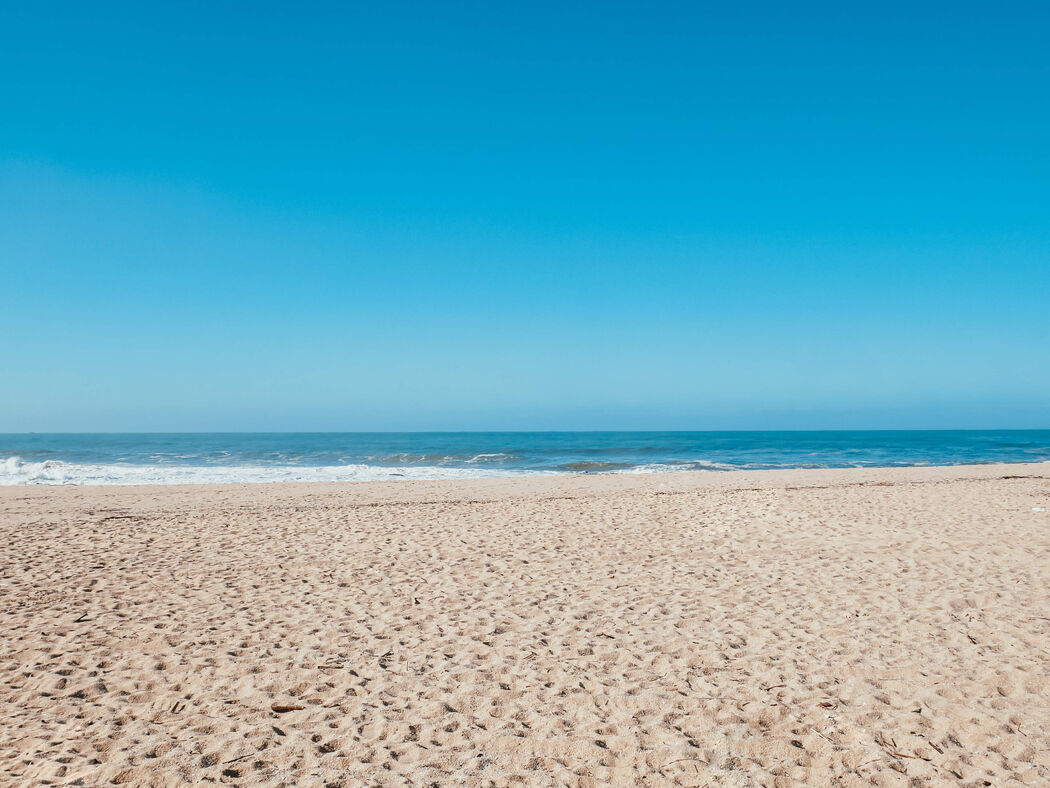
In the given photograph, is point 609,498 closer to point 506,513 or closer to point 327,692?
point 506,513

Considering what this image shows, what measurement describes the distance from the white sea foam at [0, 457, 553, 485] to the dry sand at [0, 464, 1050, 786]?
17.4 metres

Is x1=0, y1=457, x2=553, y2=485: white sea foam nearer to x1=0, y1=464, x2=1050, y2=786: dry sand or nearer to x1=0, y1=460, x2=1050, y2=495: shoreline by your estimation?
x1=0, y1=460, x2=1050, y2=495: shoreline

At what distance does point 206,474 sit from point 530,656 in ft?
97.3

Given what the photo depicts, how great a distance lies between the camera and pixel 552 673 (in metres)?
5.34

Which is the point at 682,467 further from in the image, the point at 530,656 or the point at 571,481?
the point at 530,656

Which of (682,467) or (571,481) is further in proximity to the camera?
(682,467)

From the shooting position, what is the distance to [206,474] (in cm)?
3088

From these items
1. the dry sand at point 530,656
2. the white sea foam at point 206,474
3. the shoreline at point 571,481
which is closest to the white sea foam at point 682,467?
the white sea foam at point 206,474

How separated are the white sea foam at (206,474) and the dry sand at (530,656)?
57.0 feet

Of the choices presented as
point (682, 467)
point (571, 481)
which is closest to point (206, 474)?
point (571, 481)

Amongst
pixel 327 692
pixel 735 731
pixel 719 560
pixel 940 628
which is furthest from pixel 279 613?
pixel 940 628

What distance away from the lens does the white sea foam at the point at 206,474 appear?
27.9 metres

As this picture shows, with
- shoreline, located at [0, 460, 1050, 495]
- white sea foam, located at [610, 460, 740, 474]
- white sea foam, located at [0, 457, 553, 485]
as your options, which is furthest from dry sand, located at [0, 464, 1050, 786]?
white sea foam, located at [610, 460, 740, 474]

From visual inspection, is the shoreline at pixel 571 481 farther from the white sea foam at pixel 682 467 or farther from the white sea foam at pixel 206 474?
the white sea foam at pixel 682 467
